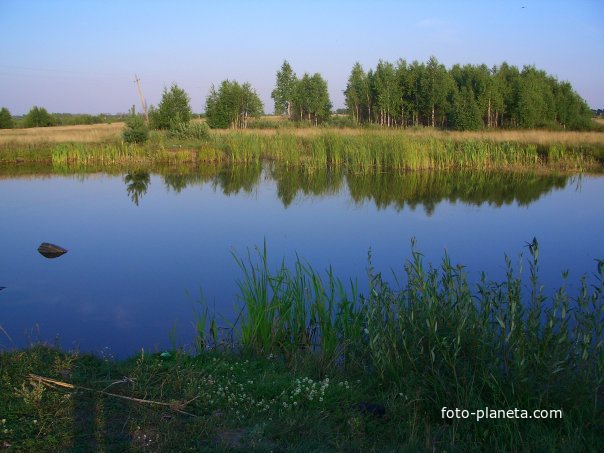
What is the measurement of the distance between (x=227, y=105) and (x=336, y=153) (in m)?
16.8

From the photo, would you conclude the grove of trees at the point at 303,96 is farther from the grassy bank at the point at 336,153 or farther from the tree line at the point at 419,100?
the grassy bank at the point at 336,153

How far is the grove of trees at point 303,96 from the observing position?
3816cm

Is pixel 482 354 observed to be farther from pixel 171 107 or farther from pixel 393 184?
pixel 171 107

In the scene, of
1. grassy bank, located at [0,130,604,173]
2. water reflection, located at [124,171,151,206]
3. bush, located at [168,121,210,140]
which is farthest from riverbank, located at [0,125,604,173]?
water reflection, located at [124,171,151,206]

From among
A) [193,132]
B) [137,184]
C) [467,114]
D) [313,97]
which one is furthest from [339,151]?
[313,97]

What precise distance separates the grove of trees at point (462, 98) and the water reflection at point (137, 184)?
18831mm

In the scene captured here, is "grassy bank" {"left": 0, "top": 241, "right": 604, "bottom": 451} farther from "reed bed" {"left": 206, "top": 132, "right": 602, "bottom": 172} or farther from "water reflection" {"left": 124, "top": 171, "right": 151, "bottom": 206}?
"reed bed" {"left": 206, "top": 132, "right": 602, "bottom": 172}

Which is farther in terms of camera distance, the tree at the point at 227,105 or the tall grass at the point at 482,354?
the tree at the point at 227,105

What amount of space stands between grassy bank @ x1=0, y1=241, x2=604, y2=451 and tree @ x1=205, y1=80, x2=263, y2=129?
103 ft

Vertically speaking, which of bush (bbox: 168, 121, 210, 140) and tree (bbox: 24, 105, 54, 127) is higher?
tree (bbox: 24, 105, 54, 127)

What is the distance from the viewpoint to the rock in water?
350 inches

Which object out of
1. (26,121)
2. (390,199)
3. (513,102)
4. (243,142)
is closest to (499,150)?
(390,199)

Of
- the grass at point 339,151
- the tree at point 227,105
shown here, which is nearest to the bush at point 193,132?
the grass at point 339,151

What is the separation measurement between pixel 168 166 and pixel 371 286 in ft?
58.5
